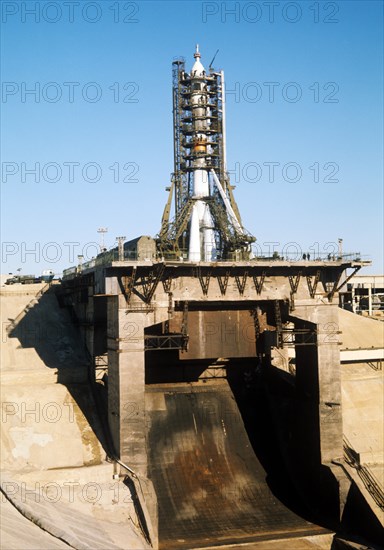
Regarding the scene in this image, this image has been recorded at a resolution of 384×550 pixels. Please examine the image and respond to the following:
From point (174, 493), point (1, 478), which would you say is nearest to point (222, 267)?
point (174, 493)

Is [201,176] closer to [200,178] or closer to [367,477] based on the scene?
[200,178]

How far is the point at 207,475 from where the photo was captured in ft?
120

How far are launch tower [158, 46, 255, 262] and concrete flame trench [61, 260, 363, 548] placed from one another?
14.9m

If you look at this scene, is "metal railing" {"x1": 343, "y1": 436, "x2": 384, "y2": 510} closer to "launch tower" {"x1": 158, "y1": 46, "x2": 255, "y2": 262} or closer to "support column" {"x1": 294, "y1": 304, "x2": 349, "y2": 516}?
"support column" {"x1": 294, "y1": 304, "x2": 349, "y2": 516}

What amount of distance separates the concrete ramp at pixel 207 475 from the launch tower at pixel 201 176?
1509cm

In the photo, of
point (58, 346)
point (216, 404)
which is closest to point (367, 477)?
point (216, 404)

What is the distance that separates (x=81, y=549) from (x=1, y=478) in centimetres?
895

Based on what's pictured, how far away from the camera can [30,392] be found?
3897 centimetres

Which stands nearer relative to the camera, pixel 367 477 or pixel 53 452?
pixel 367 477

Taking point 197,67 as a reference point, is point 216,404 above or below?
below

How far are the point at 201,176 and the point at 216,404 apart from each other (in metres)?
22.0

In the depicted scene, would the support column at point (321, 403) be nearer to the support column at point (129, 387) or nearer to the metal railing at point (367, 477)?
the metal railing at point (367, 477)

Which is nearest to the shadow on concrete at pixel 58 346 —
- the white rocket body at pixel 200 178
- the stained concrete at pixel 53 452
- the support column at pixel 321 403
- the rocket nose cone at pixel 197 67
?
the stained concrete at pixel 53 452

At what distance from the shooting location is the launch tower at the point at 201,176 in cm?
5391
